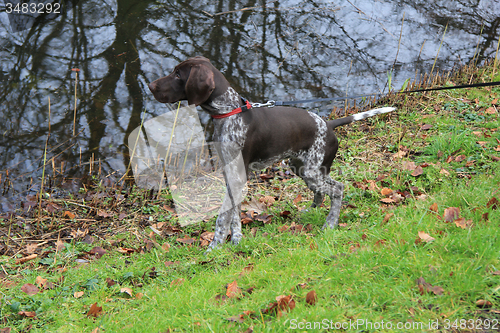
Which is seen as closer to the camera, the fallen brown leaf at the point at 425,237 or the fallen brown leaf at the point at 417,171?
the fallen brown leaf at the point at 425,237

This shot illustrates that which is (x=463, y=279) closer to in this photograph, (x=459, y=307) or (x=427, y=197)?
(x=459, y=307)

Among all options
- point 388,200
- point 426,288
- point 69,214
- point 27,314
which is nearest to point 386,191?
point 388,200

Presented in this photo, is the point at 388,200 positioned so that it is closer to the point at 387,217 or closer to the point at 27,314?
the point at 387,217

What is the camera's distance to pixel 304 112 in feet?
12.4

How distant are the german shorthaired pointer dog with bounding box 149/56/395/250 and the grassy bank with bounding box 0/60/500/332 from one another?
1.15 feet

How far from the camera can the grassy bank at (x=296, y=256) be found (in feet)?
7.30

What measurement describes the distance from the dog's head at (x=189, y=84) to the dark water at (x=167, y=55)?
2602 millimetres

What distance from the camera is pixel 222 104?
3457 millimetres

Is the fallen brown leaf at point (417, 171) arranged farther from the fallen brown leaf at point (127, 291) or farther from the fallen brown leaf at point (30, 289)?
the fallen brown leaf at point (30, 289)

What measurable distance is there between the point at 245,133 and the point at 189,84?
2.16 ft

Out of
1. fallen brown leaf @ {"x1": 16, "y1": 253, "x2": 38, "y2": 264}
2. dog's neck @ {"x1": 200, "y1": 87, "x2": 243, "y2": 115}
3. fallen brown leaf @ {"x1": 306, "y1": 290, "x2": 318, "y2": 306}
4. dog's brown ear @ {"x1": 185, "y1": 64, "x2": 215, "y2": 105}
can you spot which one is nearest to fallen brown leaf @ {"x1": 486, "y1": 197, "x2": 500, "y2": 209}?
fallen brown leaf @ {"x1": 306, "y1": 290, "x2": 318, "y2": 306}

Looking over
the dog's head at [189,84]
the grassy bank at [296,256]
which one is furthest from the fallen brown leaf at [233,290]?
the dog's head at [189,84]

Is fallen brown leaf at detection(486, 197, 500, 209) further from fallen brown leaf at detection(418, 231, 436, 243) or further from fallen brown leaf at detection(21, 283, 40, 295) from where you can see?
fallen brown leaf at detection(21, 283, 40, 295)

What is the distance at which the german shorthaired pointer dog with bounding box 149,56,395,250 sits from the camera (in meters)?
3.34
